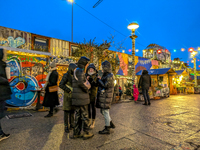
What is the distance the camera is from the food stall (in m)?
10.8

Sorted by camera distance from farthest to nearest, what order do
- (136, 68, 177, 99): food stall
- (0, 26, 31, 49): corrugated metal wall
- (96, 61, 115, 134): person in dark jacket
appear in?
(136, 68, 177, 99): food stall
(0, 26, 31, 49): corrugated metal wall
(96, 61, 115, 134): person in dark jacket

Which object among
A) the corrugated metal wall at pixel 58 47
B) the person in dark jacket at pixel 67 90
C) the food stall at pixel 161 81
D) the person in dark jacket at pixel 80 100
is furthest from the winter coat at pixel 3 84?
the food stall at pixel 161 81

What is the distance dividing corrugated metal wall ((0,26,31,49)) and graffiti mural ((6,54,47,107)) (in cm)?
142

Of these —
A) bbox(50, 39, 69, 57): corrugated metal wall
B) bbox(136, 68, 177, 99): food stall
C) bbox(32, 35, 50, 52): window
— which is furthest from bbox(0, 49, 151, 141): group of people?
bbox(136, 68, 177, 99): food stall

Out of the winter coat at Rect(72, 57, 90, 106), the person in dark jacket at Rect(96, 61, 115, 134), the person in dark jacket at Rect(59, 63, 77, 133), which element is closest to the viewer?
the winter coat at Rect(72, 57, 90, 106)

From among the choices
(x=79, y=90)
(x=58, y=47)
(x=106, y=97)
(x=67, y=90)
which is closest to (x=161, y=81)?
(x=58, y=47)

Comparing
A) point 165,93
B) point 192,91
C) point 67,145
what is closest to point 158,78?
point 165,93

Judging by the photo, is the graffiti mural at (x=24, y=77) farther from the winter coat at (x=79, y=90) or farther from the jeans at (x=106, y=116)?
the jeans at (x=106, y=116)

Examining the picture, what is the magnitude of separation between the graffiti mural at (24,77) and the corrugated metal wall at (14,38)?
1424 millimetres

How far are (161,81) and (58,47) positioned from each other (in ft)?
34.9

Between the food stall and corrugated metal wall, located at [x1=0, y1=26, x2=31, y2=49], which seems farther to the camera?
the food stall

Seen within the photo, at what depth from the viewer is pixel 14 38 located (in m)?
7.28

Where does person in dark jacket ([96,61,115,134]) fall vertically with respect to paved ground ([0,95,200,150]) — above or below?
above

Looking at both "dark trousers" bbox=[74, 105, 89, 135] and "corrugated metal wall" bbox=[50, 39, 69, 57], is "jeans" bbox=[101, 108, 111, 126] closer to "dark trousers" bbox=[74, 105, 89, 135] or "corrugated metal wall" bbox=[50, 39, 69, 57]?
"dark trousers" bbox=[74, 105, 89, 135]
